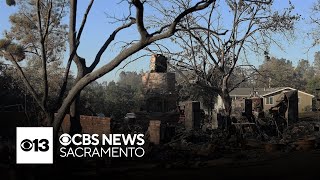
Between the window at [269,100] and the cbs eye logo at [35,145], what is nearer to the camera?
the cbs eye logo at [35,145]

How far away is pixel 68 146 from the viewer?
542 inches

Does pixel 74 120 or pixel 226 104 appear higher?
pixel 226 104

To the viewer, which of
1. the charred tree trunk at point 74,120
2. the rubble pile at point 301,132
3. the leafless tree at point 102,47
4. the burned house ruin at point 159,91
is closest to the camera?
the leafless tree at point 102,47

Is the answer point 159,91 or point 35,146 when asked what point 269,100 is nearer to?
point 159,91

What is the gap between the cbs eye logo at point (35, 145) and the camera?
12.1m

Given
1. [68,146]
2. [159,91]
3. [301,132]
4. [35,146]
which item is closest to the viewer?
[35,146]

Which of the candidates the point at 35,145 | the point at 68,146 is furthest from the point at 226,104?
the point at 35,145

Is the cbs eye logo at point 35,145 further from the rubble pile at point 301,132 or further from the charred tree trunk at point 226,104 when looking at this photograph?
the charred tree trunk at point 226,104

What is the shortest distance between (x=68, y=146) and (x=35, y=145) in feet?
5.44

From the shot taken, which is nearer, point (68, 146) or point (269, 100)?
point (68, 146)

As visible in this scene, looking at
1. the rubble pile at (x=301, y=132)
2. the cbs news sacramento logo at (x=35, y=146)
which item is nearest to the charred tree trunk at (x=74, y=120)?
the cbs news sacramento logo at (x=35, y=146)

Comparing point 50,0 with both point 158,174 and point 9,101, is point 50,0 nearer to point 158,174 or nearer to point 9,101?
point 158,174

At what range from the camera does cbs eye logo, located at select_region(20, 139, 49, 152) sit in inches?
475

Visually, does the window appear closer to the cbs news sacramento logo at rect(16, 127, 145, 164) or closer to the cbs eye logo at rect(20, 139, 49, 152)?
the cbs news sacramento logo at rect(16, 127, 145, 164)
